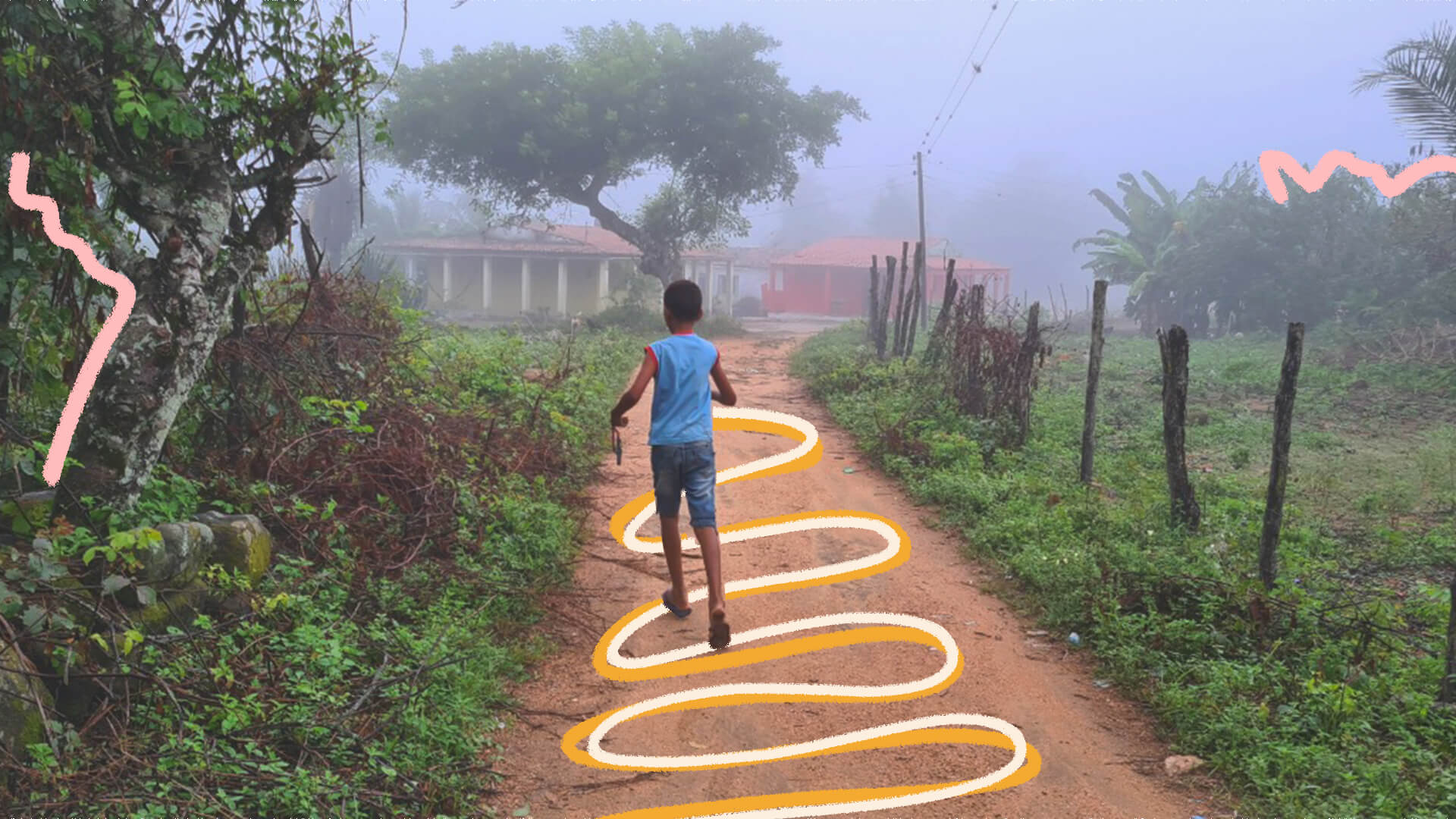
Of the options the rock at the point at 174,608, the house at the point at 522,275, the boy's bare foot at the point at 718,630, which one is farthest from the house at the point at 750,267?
the rock at the point at 174,608

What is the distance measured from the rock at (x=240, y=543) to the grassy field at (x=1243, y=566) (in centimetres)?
437

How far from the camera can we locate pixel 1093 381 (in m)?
9.09

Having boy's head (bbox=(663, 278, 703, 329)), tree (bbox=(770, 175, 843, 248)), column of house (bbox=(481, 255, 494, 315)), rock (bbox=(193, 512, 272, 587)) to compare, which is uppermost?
tree (bbox=(770, 175, 843, 248))

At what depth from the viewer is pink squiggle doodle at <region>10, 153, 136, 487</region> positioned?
4535mm

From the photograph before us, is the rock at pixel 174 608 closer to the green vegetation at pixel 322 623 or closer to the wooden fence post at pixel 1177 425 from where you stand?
the green vegetation at pixel 322 623

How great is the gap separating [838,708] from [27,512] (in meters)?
3.79

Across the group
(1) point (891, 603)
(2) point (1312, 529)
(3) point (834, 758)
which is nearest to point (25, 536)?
(3) point (834, 758)

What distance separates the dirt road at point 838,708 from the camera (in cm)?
382

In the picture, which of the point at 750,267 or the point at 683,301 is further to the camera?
the point at 750,267

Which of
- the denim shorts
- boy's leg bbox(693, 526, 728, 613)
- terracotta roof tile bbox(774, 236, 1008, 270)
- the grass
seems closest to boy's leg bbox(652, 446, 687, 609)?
the denim shorts

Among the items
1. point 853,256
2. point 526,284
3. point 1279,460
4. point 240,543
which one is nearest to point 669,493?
point 240,543

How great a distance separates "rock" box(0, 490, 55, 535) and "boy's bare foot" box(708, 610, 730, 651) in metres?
3.10

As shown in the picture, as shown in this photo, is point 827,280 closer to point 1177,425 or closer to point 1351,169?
point 1351,169

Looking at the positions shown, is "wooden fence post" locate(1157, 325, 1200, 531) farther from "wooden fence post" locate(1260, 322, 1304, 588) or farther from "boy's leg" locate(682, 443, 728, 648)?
"boy's leg" locate(682, 443, 728, 648)
